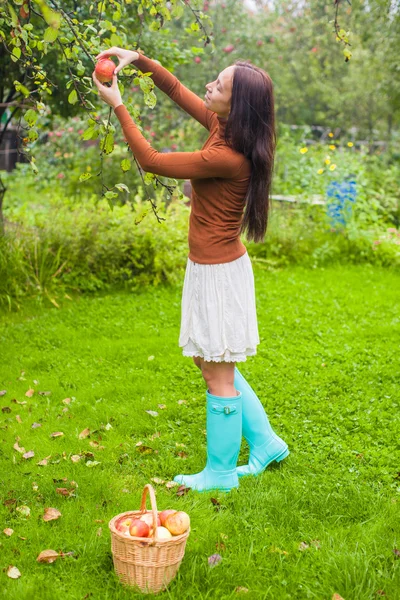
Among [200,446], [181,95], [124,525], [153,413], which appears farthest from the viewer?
[153,413]

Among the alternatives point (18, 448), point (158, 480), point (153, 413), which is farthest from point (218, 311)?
point (18, 448)

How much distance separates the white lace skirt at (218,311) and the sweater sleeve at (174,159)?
429 mm

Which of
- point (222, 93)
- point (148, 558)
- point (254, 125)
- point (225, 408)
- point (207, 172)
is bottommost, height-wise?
point (148, 558)

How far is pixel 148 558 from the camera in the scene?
233 centimetres

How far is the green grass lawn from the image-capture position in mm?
2529

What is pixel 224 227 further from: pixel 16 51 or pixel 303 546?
pixel 303 546

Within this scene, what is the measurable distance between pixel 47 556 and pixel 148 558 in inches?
18.5

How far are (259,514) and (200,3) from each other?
2398 mm

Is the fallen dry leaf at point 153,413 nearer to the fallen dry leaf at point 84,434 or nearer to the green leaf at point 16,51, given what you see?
the fallen dry leaf at point 84,434

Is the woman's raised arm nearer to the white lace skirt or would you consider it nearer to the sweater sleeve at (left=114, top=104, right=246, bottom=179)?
the sweater sleeve at (left=114, top=104, right=246, bottom=179)

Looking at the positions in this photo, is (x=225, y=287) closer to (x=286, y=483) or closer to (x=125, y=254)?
(x=286, y=483)

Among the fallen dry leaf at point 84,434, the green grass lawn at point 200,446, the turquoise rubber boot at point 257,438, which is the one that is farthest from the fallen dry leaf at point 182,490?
the fallen dry leaf at point 84,434

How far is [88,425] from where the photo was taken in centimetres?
391

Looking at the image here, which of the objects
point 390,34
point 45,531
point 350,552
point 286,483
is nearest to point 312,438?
point 286,483
